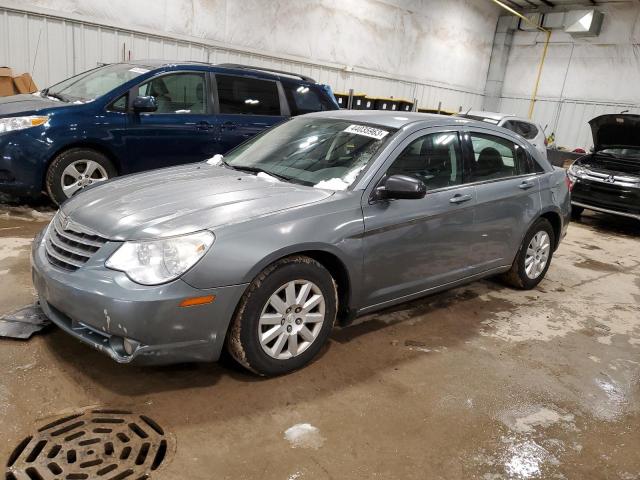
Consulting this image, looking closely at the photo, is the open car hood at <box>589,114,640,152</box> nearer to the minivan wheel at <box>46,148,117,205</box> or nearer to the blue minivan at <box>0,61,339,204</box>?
the blue minivan at <box>0,61,339,204</box>

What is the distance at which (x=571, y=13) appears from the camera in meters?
15.4

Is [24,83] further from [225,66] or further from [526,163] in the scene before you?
[526,163]

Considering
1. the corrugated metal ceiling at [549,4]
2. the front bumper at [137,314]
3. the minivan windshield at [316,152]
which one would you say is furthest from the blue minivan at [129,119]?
the corrugated metal ceiling at [549,4]

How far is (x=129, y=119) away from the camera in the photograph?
17.8 feet

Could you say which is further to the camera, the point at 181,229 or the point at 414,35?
the point at 414,35

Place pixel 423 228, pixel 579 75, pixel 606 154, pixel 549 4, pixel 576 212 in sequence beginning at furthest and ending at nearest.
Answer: pixel 549 4 → pixel 579 75 → pixel 576 212 → pixel 606 154 → pixel 423 228

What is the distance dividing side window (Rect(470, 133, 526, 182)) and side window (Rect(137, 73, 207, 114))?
3332mm

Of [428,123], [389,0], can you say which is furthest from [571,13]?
[428,123]

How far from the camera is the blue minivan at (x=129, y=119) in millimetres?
5039

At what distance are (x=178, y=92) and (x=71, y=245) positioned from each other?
3.57 metres

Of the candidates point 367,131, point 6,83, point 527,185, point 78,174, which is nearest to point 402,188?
point 367,131

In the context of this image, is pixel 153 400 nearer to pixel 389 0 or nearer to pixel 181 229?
pixel 181 229

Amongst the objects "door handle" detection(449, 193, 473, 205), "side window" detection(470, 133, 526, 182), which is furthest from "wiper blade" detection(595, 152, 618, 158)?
"door handle" detection(449, 193, 473, 205)

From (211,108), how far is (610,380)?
15.5ft
